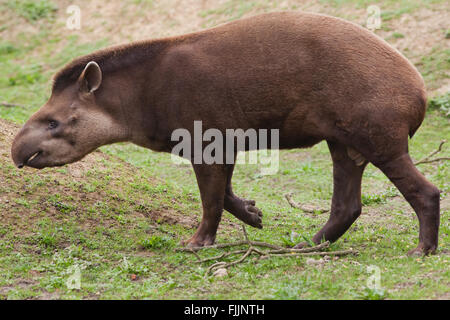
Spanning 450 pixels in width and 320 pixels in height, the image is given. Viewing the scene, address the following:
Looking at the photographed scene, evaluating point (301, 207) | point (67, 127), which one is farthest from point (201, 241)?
point (301, 207)

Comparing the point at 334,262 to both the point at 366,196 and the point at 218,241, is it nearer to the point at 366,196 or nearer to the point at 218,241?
the point at 218,241

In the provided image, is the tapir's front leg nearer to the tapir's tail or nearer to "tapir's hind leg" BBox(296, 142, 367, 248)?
"tapir's hind leg" BBox(296, 142, 367, 248)

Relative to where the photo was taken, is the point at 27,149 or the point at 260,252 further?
the point at 27,149

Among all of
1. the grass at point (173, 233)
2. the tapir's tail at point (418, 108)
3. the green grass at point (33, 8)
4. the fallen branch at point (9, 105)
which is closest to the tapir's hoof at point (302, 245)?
the grass at point (173, 233)

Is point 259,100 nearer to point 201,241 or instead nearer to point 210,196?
point 210,196

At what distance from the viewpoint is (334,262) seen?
18.5 ft

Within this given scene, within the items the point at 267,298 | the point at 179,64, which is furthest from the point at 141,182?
the point at 267,298

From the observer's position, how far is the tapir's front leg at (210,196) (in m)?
6.16

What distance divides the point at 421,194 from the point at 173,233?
8.95 ft

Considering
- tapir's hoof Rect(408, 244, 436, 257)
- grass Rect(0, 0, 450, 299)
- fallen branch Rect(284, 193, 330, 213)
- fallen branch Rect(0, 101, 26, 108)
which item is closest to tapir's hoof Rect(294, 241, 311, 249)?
grass Rect(0, 0, 450, 299)

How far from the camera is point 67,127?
6297 millimetres

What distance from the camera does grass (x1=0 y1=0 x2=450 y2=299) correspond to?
202 inches

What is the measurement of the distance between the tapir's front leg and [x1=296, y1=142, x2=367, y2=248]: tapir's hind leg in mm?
1033

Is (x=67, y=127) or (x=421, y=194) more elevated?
(x=67, y=127)
